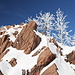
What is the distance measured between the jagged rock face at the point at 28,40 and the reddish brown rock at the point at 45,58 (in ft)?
12.9

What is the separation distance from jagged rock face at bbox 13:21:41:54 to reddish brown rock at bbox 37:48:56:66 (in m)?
3.93

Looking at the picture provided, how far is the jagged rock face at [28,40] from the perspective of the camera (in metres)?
26.2

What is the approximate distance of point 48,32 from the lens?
4175 cm

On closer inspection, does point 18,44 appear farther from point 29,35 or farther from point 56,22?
point 56,22

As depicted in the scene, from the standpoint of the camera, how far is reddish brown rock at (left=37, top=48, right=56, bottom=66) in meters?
21.7

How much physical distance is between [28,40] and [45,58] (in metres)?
6.81

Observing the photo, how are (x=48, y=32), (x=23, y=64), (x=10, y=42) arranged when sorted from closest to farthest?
(x=23, y=64)
(x=10, y=42)
(x=48, y=32)

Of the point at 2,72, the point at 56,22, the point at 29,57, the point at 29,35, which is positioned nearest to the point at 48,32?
the point at 56,22

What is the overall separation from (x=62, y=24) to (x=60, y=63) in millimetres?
21962

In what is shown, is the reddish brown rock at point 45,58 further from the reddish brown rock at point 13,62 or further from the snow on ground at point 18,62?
the reddish brown rock at point 13,62

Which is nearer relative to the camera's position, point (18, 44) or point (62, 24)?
point (18, 44)

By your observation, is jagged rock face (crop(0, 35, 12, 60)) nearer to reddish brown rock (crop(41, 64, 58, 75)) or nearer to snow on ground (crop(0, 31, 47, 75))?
snow on ground (crop(0, 31, 47, 75))

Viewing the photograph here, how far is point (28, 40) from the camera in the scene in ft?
90.1

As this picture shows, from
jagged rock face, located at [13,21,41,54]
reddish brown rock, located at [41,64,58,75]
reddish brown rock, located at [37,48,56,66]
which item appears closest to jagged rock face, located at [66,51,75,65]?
reddish brown rock, located at [37,48,56,66]
